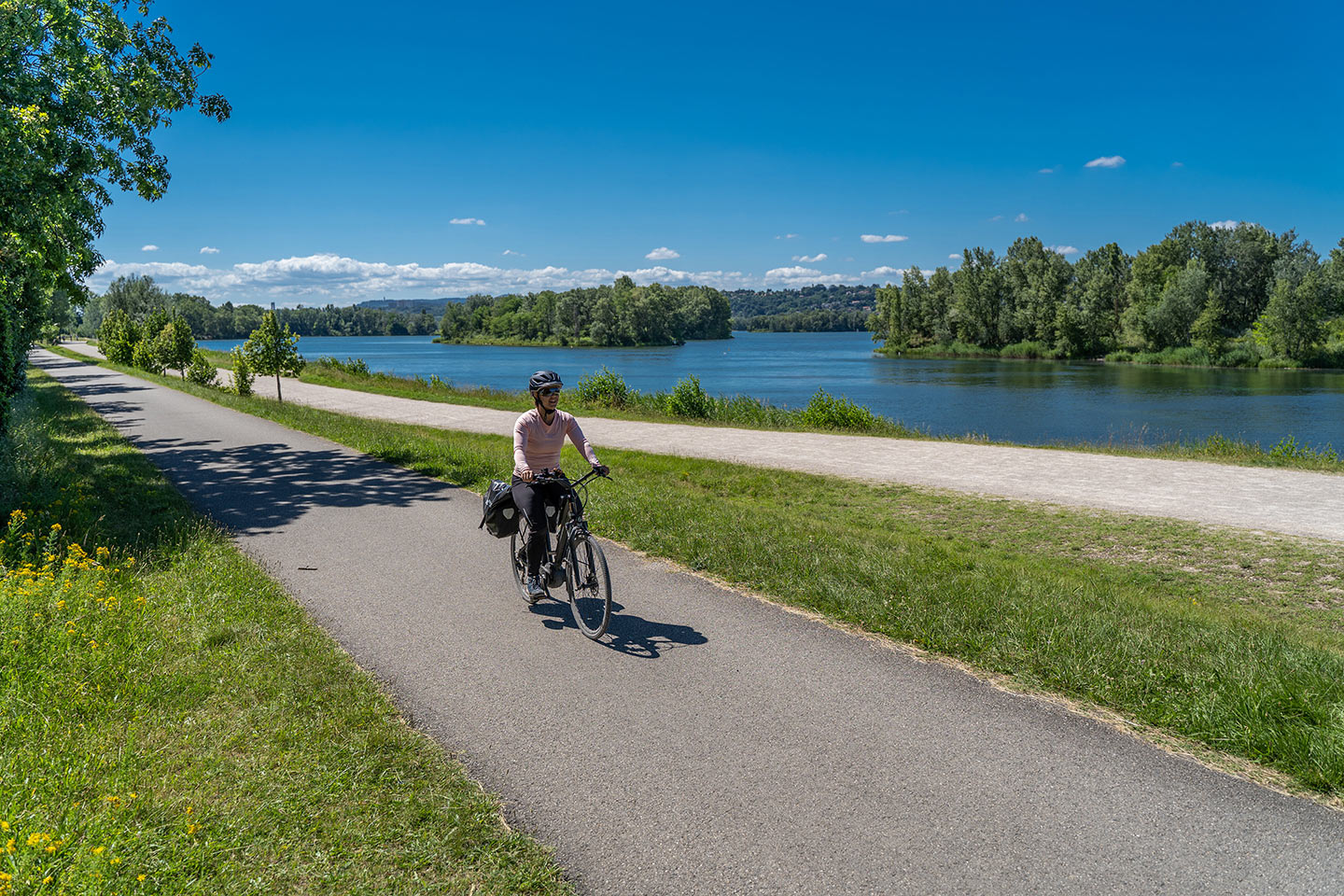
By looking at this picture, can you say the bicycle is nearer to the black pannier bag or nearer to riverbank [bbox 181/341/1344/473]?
the black pannier bag

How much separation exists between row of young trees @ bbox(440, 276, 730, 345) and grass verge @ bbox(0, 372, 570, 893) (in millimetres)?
112639

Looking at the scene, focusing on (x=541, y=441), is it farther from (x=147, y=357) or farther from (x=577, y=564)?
(x=147, y=357)

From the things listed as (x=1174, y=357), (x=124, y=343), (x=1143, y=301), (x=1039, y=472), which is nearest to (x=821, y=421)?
(x=1039, y=472)

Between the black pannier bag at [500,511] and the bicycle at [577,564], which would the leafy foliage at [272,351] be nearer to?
the black pannier bag at [500,511]

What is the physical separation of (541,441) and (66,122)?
344 inches

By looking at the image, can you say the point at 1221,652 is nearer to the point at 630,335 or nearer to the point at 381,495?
the point at 381,495

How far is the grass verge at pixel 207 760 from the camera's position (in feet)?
9.26

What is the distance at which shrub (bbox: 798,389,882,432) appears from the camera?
1914 cm

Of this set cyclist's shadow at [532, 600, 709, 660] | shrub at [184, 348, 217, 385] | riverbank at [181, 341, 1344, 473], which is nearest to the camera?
cyclist's shadow at [532, 600, 709, 660]

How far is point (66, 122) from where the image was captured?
9.80 meters

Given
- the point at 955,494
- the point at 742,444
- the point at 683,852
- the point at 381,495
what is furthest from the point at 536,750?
the point at 742,444

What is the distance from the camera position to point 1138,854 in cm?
295

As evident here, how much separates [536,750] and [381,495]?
716 centimetres

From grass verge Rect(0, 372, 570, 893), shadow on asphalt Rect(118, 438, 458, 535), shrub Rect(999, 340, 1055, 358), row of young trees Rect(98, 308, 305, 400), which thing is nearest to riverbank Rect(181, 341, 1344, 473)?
row of young trees Rect(98, 308, 305, 400)
